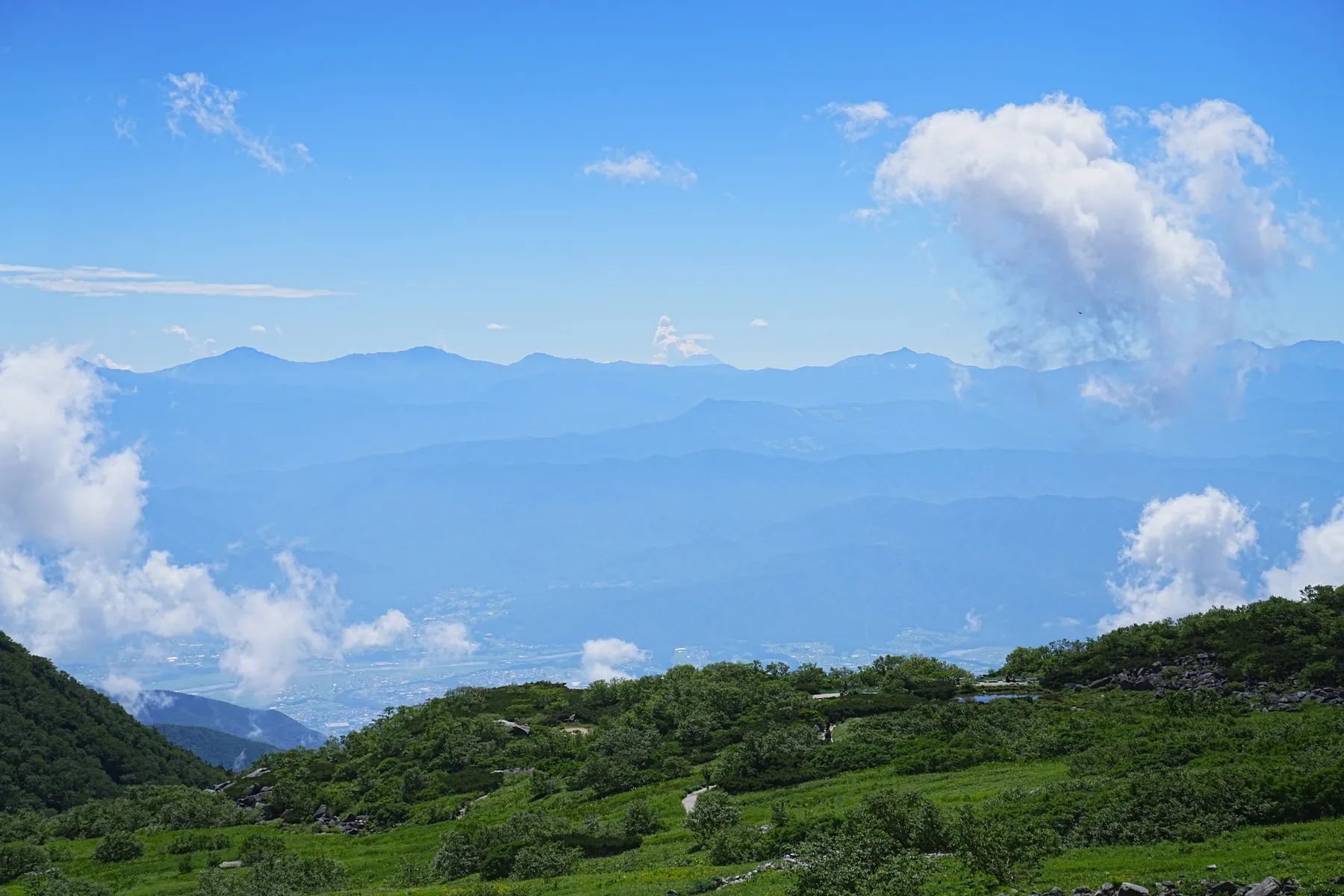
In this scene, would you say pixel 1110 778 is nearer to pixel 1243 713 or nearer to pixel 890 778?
pixel 890 778

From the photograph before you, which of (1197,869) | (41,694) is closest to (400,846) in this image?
(1197,869)

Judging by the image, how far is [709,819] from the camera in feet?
107

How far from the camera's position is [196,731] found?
596ft

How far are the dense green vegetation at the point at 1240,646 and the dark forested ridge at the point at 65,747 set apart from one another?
5667 cm

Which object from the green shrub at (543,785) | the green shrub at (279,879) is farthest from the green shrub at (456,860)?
the green shrub at (543,785)

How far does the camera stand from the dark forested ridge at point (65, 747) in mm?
70688

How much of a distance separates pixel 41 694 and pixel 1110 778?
3093 inches

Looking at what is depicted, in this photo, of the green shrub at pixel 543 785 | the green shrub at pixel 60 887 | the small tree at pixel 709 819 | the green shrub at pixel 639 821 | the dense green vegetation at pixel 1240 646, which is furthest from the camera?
the green shrub at pixel 543 785

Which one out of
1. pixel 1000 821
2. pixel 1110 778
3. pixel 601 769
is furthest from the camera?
pixel 601 769

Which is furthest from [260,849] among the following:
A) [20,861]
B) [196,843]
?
[20,861]

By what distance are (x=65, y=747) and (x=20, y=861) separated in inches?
1672

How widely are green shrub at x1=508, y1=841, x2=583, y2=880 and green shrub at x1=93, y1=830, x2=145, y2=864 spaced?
18071 mm

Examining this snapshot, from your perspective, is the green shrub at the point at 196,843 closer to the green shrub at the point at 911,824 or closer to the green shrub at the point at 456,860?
the green shrub at the point at 456,860

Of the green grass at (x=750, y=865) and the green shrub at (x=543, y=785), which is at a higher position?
the green shrub at (x=543, y=785)
